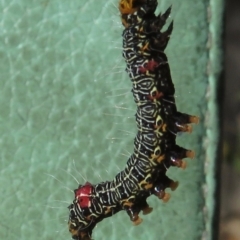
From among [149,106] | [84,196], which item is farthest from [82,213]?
[149,106]

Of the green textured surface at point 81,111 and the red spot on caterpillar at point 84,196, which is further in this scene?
the green textured surface at point 81,111

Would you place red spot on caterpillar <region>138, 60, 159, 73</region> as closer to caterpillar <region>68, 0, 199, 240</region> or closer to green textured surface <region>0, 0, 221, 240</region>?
caterpillar <region>68, 0, 199, 240</region>

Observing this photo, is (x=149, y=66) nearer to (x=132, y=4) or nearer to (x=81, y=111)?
(x=132, y=4)

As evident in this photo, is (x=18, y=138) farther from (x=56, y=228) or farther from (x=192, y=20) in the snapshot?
(x=192, y=20)

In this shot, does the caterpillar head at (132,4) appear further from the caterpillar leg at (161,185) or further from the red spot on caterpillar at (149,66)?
the caterpillar leg at (161,185)

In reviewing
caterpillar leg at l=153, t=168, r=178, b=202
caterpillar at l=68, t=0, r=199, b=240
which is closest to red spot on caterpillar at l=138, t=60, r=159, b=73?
caterpillar at l=68, t=0, r=199, b=240

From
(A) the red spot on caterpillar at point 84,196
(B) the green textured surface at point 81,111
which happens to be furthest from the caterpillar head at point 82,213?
(B) the green textured surface at point 81,111

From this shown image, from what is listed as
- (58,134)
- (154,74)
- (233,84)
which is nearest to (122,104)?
(58,134)
